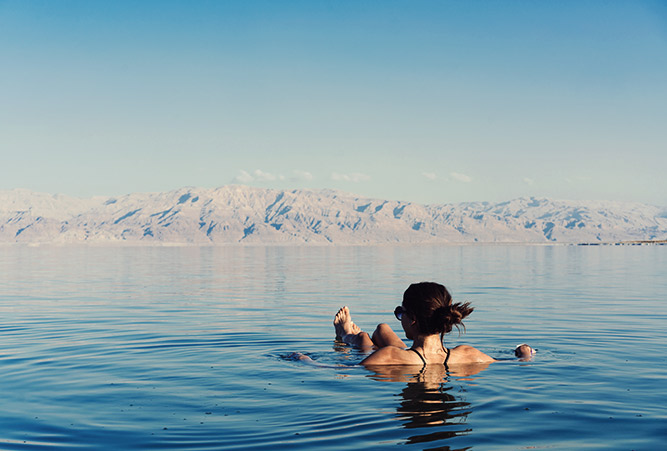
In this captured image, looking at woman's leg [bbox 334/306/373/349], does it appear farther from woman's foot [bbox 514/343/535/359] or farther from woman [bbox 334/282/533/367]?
woman's foot [bbox 514/343/535/359]

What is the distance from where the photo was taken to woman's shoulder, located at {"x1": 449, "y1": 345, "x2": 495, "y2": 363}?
36.9ft

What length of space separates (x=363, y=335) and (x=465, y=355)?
2868mm

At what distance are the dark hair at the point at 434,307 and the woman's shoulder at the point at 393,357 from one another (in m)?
1.17

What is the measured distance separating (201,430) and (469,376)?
502cm

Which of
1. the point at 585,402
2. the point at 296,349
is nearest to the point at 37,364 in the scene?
the point at 296,349

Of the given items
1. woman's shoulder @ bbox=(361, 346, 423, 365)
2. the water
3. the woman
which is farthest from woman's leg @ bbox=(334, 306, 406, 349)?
woman's shoulder @ bbox=(361, 346, 423, 365)

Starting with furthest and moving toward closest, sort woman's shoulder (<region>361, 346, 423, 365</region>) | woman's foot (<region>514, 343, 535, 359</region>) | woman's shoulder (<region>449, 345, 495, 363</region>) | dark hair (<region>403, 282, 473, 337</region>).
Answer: woman's foot (<region>514, 343, 535, 359</region>)
woman's shoulder (<region>449, 345, 495, 363</region>)
woman's shoulder (<region>361, 346, 423, 365</region>)
dark hair (<region>403, 282, 473, 337</region>)

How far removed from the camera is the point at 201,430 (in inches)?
327

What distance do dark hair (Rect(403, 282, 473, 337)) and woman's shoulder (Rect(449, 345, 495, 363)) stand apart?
164 centimetres

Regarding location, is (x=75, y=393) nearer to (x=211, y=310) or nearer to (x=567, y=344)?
(x=567, y=344)

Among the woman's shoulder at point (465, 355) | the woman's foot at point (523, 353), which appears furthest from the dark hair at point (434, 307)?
the woman's foot at point (523, 353)

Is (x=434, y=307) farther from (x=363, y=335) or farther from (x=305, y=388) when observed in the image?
(x=363, y=335)

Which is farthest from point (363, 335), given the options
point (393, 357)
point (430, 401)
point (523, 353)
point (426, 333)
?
point (430, 401)

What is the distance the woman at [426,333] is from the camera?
9.51 meters
